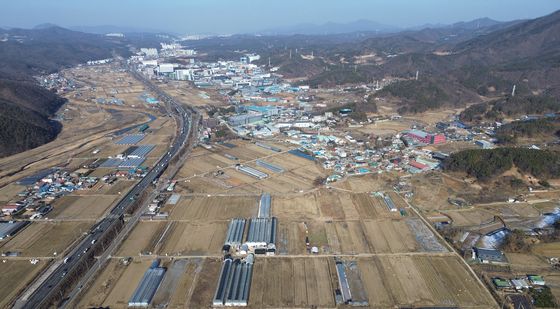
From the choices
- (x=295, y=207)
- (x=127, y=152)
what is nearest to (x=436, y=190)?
Result: (x=295, y=207)

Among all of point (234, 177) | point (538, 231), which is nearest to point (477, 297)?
point (538, 231)

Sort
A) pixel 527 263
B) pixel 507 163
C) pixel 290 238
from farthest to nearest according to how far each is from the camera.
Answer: pixel 507 163 → pixel 290 238 → pixel 527 263

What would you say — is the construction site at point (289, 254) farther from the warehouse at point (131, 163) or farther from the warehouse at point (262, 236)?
the warehouse at point (131, 163)

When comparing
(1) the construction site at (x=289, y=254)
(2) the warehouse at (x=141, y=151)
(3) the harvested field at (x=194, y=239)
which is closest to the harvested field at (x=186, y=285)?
(1) the construction site at (x=289, y=254)

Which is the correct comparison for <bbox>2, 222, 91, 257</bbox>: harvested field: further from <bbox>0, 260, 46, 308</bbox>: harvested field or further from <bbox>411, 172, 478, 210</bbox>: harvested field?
<bbox>411, 172, 478, 210</bbox>: harvested field

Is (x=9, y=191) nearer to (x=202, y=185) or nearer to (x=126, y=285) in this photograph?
(x=202, y=185)
